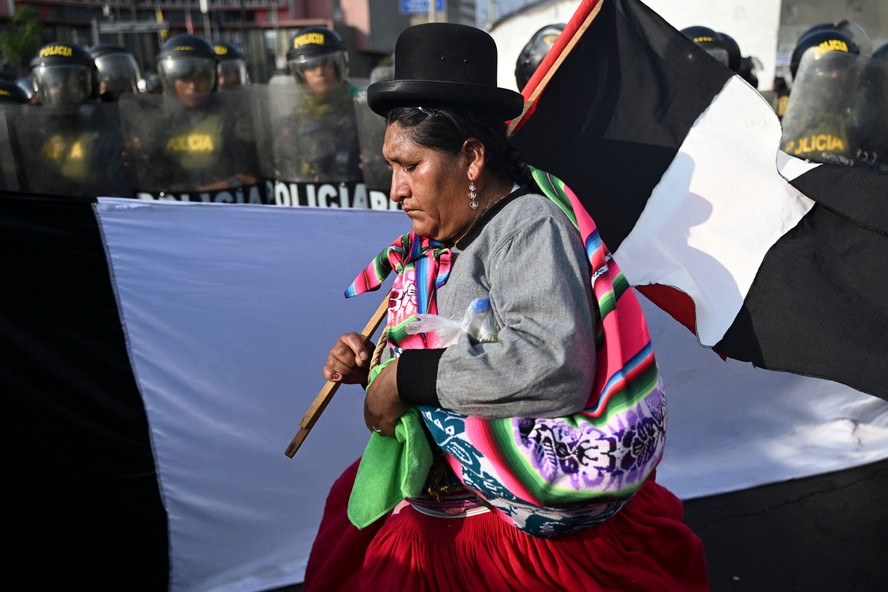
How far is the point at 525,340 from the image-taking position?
1521mm

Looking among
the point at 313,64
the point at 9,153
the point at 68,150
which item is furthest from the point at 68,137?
the point at 313,64

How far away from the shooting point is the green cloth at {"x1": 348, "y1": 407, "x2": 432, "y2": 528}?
5.64 ft

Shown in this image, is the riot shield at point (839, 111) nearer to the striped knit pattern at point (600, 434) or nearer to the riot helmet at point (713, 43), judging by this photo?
the riot helmet at point (713, 43)

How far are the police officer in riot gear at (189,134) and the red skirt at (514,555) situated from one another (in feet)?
18.4

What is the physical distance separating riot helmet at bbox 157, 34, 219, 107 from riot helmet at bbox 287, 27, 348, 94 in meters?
0.73

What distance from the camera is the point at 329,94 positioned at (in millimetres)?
7109

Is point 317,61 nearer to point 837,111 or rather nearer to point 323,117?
point 323,117

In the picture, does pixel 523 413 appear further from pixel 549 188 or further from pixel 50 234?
pixel 50 234

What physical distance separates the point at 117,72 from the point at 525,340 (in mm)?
9042

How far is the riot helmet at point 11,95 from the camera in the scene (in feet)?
23.5

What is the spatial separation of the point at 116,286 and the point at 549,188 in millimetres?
1788

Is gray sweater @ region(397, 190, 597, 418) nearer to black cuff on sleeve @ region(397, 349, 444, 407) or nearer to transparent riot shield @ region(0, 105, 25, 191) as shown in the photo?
black cuff on sleeve @ region(397, 349, 444, 407)

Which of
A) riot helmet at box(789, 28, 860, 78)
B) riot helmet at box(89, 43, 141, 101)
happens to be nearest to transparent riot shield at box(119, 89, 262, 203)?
riot helmet at box(89, 43, 141, 101)

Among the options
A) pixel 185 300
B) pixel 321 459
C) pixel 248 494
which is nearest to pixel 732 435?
pixel 321 459
